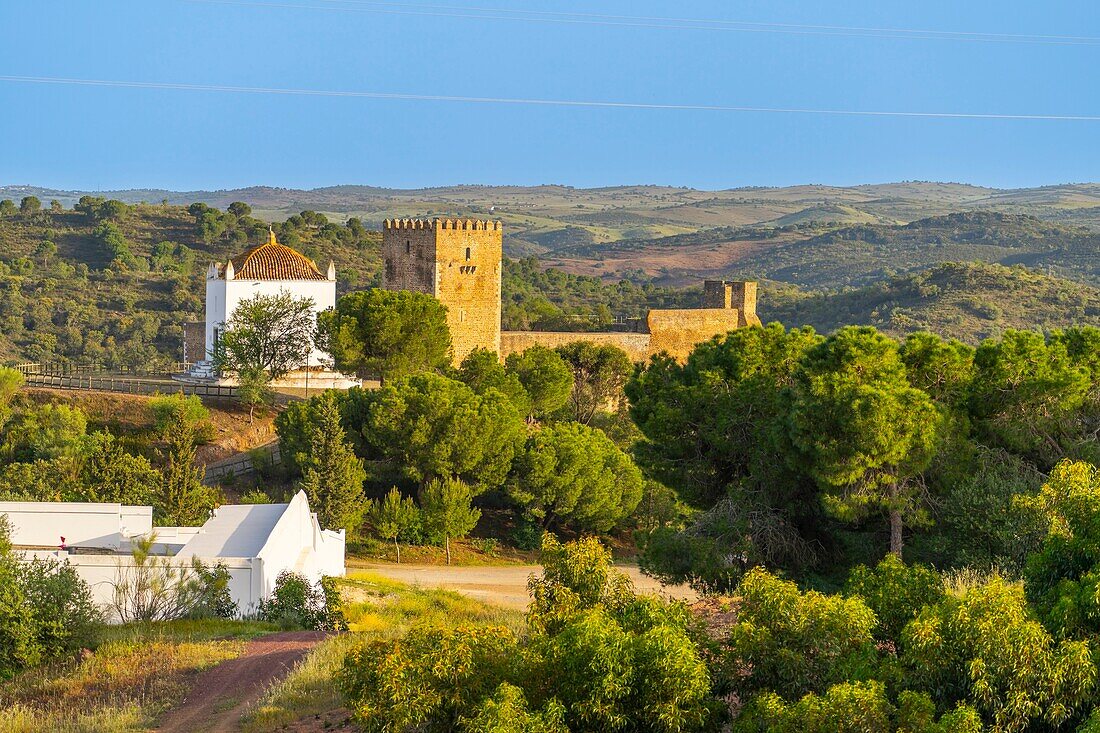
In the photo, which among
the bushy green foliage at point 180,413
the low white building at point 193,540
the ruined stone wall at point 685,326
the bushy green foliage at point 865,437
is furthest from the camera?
the ruined stone wall at point 685,326

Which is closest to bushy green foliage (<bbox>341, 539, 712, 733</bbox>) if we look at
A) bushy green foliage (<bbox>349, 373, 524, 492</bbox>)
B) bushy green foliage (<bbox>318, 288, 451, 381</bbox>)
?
bushy green foliage (<bbox>349, 373, 524, 492</bbox>)

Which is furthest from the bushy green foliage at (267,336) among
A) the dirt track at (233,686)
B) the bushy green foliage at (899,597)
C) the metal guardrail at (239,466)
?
the bushy green foliage at (899,597)

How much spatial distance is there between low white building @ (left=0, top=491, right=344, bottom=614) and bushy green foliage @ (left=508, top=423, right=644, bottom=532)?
6414mm

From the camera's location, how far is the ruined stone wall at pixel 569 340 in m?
35.1

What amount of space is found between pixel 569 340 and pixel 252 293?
8.84 meters

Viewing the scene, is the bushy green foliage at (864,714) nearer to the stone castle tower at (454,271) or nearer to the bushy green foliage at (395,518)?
the bushy green foliage at (395,518)

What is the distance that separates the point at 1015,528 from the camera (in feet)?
43.0

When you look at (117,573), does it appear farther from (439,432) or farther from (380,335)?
(380,335)

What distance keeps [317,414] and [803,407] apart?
12.4m

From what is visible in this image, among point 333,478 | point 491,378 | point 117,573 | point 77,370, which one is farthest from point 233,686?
point 77,370

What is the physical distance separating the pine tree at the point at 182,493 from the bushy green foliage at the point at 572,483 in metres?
5.74

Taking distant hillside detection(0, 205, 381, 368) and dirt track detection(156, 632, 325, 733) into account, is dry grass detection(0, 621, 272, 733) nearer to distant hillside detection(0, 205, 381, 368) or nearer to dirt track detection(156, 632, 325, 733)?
dirt track detection(156, 632, 325, 733)

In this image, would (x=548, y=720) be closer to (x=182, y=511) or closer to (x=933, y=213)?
(x=182, y=511)

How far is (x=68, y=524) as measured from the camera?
18.1 m
